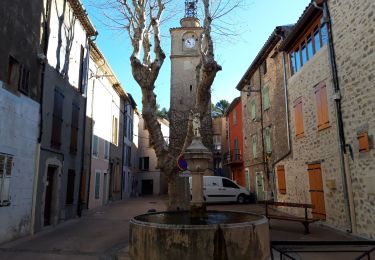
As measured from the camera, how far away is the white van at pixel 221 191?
20969 millimetres

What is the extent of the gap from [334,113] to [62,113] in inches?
378

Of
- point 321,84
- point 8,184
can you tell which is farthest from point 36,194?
point 321,84

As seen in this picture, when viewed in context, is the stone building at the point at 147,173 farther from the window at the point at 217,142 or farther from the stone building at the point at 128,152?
the window at the point at 217,142

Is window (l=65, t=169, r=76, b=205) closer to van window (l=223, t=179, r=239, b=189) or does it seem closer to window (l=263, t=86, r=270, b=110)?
van window (l=223, t=179, r=239, b=189)

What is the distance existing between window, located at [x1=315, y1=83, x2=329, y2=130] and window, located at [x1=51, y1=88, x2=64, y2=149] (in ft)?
30.6

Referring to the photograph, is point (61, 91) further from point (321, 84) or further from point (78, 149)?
point (321, 84)

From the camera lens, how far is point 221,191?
69.1ft

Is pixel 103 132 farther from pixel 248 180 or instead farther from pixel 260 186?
pixel 248 180

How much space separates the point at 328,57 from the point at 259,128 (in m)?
10.2

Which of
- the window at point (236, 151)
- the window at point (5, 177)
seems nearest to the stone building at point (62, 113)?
the window at point (5, 177)

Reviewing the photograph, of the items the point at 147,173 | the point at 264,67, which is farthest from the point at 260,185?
the point at 147,173

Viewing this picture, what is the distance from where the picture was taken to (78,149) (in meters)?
14.8

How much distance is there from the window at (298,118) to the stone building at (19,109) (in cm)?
983

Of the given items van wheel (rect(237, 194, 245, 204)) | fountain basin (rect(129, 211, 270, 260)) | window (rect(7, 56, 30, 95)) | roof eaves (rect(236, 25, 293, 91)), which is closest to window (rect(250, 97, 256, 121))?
roof eaves (rect(236, 25, 293, 91))
